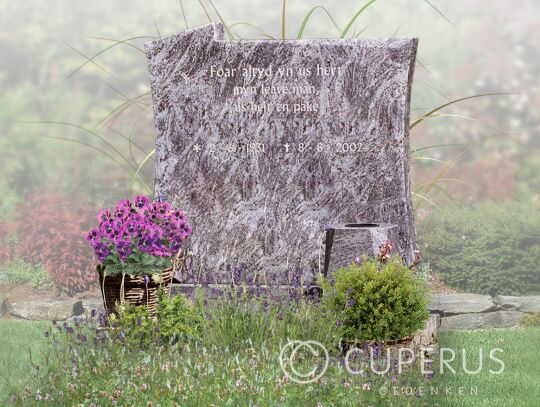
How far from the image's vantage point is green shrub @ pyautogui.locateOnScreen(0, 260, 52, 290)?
9.79 m

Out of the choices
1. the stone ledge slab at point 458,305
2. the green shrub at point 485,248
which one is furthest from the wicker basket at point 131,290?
the green shrub at point 485,248

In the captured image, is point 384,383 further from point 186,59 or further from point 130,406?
point 186,59

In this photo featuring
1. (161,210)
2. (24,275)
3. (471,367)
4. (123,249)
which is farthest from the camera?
(24,275)

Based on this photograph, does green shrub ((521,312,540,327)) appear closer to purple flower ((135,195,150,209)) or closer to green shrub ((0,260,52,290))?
purple flower ((135,195,150,209))

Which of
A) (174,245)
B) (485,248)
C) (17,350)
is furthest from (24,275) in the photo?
(485,248)

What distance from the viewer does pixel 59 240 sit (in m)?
9.75

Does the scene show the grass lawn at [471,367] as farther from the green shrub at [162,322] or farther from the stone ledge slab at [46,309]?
the green shrub at [162,322]

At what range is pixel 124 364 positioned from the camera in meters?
5.42

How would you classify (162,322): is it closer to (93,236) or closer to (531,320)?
(93,236)

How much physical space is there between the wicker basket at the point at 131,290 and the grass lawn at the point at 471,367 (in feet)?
2.47

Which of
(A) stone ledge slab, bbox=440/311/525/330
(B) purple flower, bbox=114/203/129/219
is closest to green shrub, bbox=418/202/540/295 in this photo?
(A) stone ledge slab, bbox=440/311/525/330

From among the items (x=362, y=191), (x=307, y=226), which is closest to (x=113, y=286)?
(x=307, y=226)

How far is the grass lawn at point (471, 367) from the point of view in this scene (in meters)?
5.71

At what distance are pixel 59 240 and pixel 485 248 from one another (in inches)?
199
